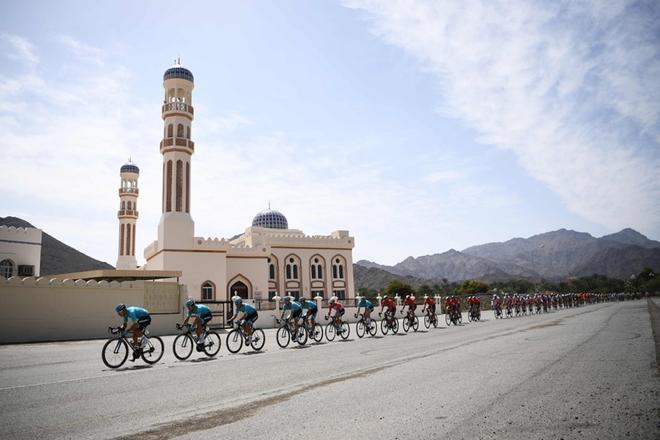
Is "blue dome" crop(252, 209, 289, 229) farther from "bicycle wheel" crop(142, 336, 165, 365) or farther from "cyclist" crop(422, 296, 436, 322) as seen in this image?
"bicycle wheel" crop(142, 336, 165, 365)

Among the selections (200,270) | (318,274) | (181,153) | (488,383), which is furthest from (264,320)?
(488,383)

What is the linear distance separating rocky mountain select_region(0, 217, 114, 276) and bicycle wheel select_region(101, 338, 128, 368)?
9705cm

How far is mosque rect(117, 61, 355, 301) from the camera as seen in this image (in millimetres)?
36094

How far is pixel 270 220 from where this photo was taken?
175 feet

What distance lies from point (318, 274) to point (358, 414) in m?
42.1

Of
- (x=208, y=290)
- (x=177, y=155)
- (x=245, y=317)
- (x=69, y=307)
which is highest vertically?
(x=177, y=155)

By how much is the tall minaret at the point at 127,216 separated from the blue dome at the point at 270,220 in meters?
12.5

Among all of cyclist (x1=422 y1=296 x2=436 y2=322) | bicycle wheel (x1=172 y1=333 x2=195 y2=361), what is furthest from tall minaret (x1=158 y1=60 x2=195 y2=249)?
bicycle wheel (x1=172 y1=333 x2=195 y2=361)

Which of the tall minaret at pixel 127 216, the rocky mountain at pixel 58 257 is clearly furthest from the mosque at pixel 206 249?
the rocky mountain at pixel 58 257

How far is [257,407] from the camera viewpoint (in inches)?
242

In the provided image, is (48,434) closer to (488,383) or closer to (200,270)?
(488,383)

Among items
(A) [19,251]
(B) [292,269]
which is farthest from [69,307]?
(B) [292,269]

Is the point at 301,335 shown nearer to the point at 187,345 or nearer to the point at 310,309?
the point at 310,309

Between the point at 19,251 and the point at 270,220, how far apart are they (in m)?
24.9
